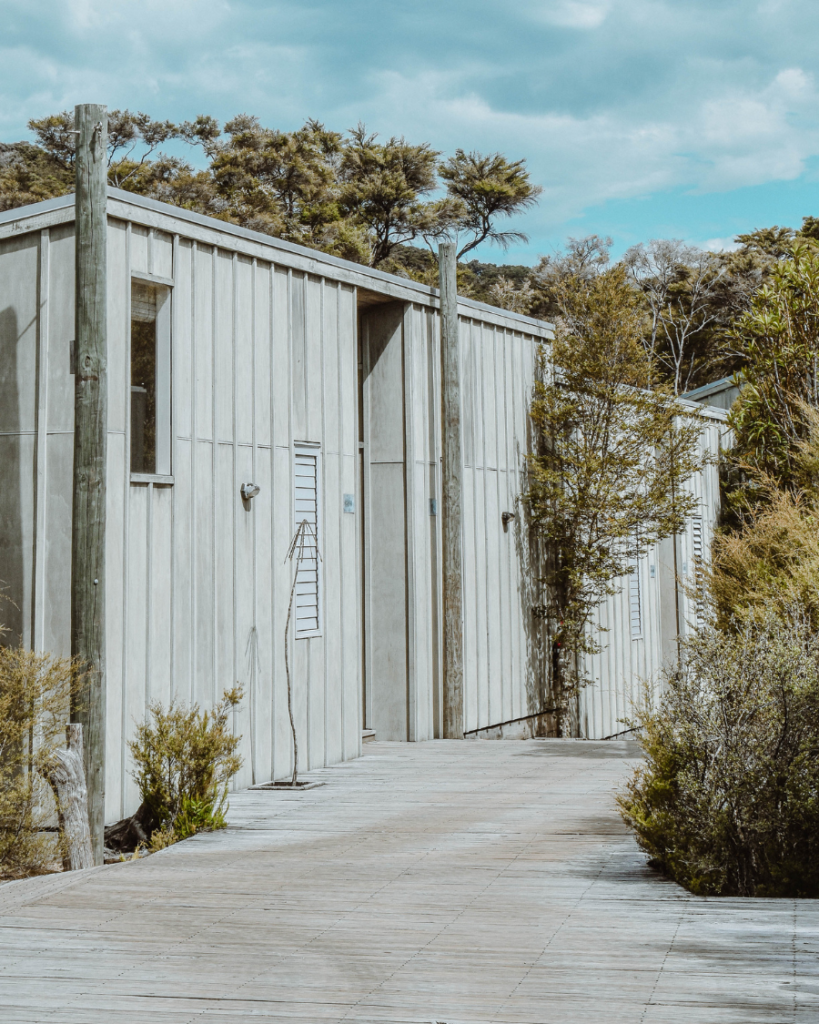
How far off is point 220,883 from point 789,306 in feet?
43.3

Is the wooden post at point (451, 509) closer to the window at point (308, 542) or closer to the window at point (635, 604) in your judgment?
the window at point (308, 542)

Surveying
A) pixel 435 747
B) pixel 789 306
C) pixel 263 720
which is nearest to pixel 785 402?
pixel 789 306

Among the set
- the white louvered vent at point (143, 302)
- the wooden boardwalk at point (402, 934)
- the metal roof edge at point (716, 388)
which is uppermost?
the metal roof edge at point (716, 388)

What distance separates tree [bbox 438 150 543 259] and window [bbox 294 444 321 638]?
2715 cm

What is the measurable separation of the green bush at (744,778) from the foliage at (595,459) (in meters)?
8.32

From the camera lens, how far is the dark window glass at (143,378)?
28.7ft

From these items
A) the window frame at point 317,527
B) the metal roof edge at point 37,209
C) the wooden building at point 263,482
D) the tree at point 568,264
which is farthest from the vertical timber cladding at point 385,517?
the tree at point 568,264

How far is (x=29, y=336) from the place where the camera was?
8414mm

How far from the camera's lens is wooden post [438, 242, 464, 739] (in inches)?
491

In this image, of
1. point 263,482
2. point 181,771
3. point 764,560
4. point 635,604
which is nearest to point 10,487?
point 263,482

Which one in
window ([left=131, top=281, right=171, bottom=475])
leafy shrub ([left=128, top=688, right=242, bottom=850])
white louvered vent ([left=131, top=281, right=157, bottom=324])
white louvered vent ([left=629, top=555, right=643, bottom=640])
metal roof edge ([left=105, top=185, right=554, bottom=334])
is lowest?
leafy shrub ([left=128, top=688, right=242, bottom=850])

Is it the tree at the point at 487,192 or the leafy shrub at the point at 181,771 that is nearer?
the leafy shrub at the point at 181,771

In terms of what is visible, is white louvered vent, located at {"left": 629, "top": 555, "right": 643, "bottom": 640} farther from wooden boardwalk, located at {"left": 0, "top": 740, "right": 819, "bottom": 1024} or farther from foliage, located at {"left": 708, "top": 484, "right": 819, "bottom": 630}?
wooden boardwalk, located at {"left": 0, "top": 740, "right": 819, "bottom": 1024}

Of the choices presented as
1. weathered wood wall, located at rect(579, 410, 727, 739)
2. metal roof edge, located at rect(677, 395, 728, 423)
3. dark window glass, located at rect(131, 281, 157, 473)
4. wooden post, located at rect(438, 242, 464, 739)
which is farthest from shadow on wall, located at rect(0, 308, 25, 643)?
metal roof edge, located at rect(677, 395, 728, 423)
